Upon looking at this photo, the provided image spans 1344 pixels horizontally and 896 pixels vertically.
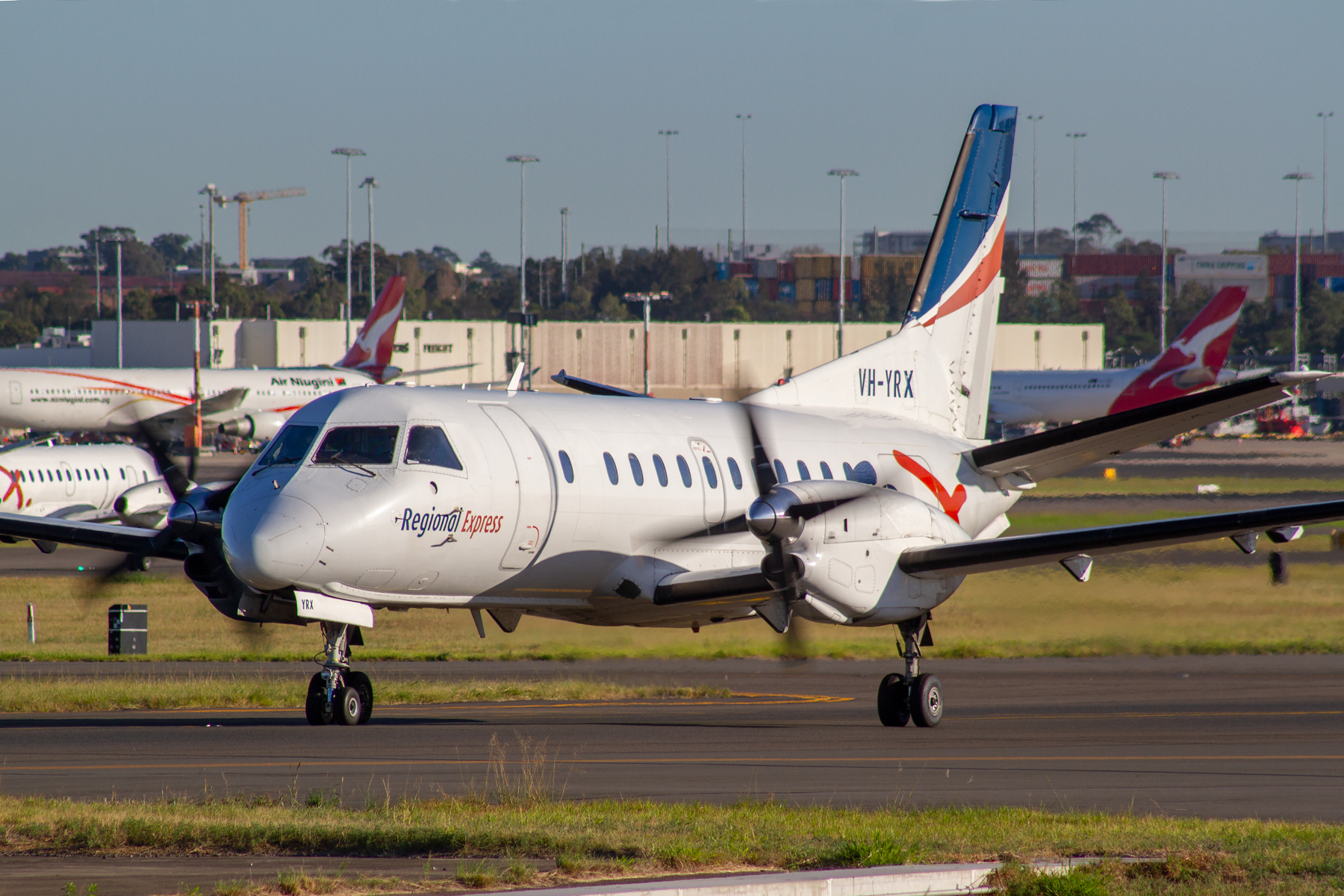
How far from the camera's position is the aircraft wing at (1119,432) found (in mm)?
16391

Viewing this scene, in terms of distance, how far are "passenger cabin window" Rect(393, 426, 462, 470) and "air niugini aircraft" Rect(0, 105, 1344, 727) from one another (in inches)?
0.7

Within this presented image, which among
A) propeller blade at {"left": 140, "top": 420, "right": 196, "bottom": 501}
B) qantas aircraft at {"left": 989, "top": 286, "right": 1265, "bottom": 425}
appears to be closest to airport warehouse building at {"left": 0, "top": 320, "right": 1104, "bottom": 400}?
qantas aircraft at {"left": 989, "top": 286, "right": 1265, "bottom": 425}

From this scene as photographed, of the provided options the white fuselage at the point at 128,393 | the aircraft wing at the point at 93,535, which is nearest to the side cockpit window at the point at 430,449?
the aircraft wing at the point at 93,535

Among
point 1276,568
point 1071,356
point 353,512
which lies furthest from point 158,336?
point 353,512

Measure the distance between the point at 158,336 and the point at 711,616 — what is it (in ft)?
327

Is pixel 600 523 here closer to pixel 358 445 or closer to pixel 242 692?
pixel 358 445

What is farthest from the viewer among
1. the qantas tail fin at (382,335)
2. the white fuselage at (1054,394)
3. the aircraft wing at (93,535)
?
the white fuselage at (1054,394)

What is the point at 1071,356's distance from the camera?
115875 millimetres

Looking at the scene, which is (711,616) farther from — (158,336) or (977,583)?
(158,336)

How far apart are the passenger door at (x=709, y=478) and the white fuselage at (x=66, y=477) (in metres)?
37.2

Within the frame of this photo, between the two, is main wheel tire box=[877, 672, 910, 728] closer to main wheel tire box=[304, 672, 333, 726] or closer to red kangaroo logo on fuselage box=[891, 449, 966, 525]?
red kangaroo logo on fuselage box=[891, 449, 966, 525]

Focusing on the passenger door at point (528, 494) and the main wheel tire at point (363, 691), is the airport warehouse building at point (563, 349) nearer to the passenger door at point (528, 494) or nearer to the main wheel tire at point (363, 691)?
the passenger door at point (528, 494)

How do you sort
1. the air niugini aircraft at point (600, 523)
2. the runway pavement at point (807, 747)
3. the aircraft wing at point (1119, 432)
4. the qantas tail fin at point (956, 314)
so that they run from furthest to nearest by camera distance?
the qantas tail fin at point (956, 314) → the aircraft wing at point (1119, 432) → the air niugini aircraft at point (600, 523) → the runway pavement at point (807, 747)

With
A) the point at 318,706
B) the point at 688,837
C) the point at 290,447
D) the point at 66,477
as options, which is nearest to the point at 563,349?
the point at 66,477
